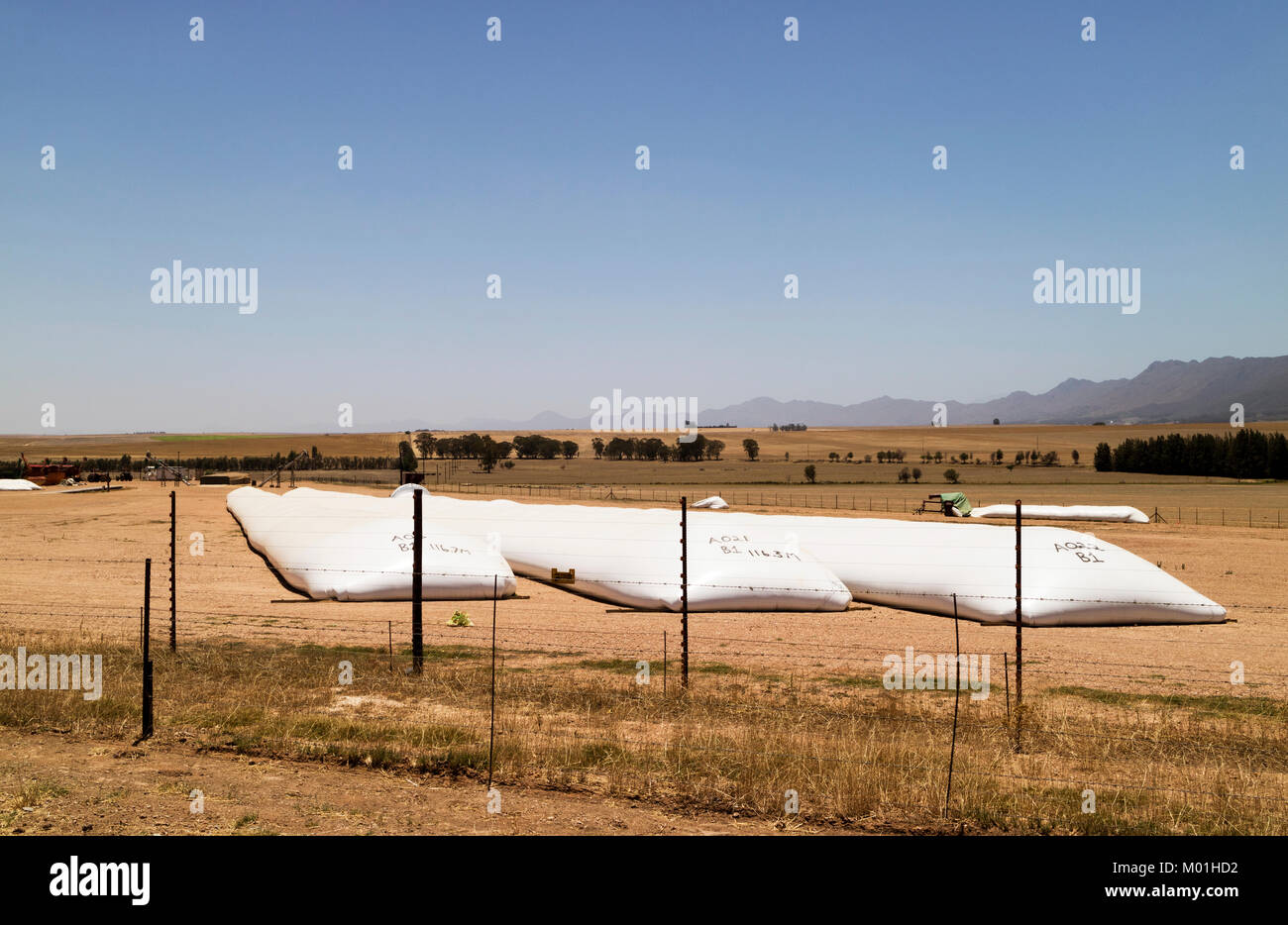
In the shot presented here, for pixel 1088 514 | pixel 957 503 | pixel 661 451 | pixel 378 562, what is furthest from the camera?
pixel 661 451

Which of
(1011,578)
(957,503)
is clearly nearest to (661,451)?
(957,503)

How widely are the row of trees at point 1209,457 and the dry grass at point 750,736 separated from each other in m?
101

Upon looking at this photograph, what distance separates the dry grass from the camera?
8320 millimetres

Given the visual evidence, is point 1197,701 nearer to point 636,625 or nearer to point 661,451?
point 636,625

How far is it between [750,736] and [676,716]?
61.1 inches

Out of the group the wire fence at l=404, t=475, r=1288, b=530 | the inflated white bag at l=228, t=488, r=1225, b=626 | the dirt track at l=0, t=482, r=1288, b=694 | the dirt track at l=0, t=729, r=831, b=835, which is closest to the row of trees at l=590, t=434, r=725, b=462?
the wire fence at l=404, t=475, r=1288, b=530

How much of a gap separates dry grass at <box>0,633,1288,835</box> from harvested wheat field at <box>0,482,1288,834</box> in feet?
0.13

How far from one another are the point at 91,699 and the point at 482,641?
8.43 meters

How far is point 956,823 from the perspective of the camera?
25.8 feet

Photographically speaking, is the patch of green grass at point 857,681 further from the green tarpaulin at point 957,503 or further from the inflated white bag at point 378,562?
the green tarpaulin at point 957,503

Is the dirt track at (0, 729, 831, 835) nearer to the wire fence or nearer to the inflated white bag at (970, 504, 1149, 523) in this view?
the inflated white bag at (970, 504, 1149, 523)

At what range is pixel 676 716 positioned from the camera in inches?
453
